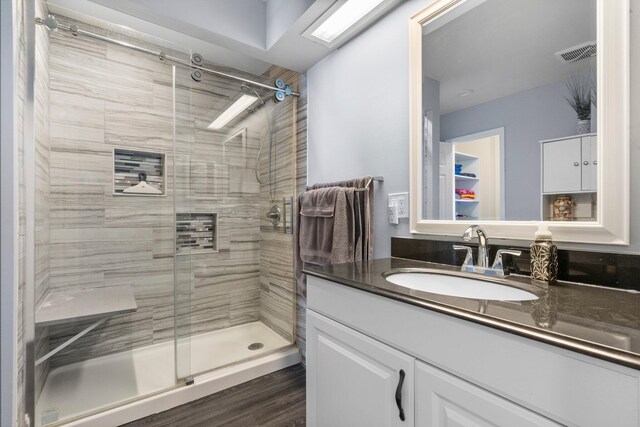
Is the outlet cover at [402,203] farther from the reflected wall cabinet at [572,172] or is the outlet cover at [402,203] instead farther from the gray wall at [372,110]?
the reflected wall cabinet at [572,172]

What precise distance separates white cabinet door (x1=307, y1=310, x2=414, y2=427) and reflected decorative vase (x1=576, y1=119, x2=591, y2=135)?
0.88 metres

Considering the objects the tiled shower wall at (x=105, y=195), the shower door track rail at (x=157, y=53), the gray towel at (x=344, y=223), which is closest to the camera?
the gray towel at (x=344, y=223)

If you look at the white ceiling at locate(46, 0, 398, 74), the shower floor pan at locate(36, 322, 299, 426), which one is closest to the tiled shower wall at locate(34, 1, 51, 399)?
the shower floor pan at locate(36, 322, 299, 426)

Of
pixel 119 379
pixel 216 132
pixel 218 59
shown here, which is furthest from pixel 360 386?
pixel 218 59

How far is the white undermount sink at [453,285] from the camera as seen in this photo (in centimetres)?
93

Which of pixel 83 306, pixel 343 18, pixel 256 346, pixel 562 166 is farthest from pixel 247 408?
pixel 343 18

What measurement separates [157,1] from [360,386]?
2004 mm

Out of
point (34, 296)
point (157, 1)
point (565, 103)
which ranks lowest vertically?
point (34, 296)

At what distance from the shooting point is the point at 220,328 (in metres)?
2.31

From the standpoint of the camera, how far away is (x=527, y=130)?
104cm

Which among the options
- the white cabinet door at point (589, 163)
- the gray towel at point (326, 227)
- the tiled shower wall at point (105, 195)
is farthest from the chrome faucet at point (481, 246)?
the tiled shower wall at point (105, 195)

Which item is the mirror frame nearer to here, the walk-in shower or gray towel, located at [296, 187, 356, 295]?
gray towel, located at [296, 187, 356, 295]

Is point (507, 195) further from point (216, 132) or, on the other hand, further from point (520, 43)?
point (216, 132)

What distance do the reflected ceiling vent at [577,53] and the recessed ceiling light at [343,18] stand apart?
87 cm
